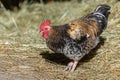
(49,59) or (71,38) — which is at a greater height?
(71,38)

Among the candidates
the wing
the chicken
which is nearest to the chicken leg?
the chicken

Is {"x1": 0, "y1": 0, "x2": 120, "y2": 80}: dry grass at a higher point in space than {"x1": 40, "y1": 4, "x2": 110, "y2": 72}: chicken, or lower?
lower

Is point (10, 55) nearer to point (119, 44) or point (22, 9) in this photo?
point (119, 44)

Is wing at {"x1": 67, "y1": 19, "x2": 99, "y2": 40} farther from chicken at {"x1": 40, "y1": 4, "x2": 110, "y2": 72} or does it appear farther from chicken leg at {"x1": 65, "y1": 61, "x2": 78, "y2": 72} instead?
chicken leg at {"x1": 65, "y1": 61, "x2": 78, "y2": 72}

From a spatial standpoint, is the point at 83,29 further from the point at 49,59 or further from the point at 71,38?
the point at 49,59

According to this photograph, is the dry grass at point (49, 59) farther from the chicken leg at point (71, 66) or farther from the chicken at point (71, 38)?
the chicken at point (71, 38)

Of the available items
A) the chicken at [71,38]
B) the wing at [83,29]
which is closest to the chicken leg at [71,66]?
the chicken at [71,38]

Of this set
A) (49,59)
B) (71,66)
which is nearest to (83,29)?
(71,66)

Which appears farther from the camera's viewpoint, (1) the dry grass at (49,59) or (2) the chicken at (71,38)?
(1) the dry grass at (49,59)
